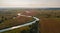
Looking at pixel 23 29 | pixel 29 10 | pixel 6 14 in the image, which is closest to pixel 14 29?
pixel 23 29

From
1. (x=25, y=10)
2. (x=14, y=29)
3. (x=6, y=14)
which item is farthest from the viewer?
(x=25, y=10)

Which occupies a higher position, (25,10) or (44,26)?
(25,10)

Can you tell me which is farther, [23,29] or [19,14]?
[19,14]

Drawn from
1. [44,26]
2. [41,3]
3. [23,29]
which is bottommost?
[44,26]

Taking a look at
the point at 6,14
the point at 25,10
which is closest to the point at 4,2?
the point at 6,14

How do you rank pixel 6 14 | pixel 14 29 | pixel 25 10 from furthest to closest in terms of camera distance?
pixel 25 10, pixel 6 14, pixel 14 29

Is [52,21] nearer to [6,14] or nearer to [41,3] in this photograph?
[41,3]

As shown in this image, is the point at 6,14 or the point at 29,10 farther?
the point at 29,10

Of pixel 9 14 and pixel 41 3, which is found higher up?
pixel 41 3

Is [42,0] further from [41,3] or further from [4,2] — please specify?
[4,2]
